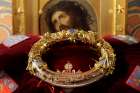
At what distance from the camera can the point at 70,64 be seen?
100 centimetres

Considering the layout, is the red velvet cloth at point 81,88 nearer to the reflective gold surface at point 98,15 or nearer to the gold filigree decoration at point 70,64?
the gold filigree decoration at point 70,64

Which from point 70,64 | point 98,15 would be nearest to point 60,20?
point 98,15

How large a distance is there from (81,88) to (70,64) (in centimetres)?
7

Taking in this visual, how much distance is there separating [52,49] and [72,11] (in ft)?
2.20

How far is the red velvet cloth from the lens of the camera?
0.99 meters

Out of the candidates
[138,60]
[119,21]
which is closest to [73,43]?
[138,60]

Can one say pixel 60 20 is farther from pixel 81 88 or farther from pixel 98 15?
pixel 81 88

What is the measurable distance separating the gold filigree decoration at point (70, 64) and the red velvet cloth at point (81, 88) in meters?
0.02

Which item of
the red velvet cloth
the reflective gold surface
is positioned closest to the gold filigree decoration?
the red velvet cloth

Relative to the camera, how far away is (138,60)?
3.36 feet

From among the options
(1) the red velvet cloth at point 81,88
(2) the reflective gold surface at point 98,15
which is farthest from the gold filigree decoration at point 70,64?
(2) the reflective gold surface at point 98,15

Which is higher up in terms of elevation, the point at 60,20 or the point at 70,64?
the point at 60,20

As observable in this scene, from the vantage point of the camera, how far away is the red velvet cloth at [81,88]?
992mm

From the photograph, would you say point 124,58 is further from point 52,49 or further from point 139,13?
point 139,13
